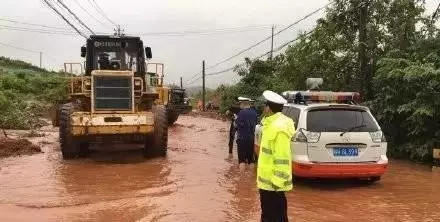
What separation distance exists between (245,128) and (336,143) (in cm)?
270

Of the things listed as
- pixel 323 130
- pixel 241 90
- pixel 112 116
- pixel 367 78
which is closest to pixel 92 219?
pixel 323 130

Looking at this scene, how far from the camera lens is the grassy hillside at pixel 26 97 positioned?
73.0 feet

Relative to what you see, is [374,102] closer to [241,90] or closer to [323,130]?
[323,130]

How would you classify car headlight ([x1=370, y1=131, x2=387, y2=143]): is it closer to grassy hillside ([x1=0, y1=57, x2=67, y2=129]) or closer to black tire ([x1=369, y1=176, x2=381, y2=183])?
black tire ([x1=369, y1=176, x2=381, y2=183])

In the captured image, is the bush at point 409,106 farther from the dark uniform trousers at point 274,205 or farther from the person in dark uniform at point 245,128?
the dark uniform trousers at point 274,205

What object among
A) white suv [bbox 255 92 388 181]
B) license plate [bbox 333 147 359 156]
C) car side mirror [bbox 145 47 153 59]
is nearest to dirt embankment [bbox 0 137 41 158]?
car side mirror [bbox 145 47 153 59]

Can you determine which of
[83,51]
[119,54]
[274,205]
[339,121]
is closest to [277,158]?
[274,205]

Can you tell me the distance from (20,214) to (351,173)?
5.44m

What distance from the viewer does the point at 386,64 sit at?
14.5 m

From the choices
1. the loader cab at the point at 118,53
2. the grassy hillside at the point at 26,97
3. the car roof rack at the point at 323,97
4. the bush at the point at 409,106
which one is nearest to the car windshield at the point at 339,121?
the car roof rack at the point at 323,97

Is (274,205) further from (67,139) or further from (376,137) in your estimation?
(67,139)

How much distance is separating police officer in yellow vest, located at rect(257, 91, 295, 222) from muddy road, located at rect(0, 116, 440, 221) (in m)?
2.12

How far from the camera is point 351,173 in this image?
9.71 m

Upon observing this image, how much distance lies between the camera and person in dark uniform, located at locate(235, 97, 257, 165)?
1187 centimetres
